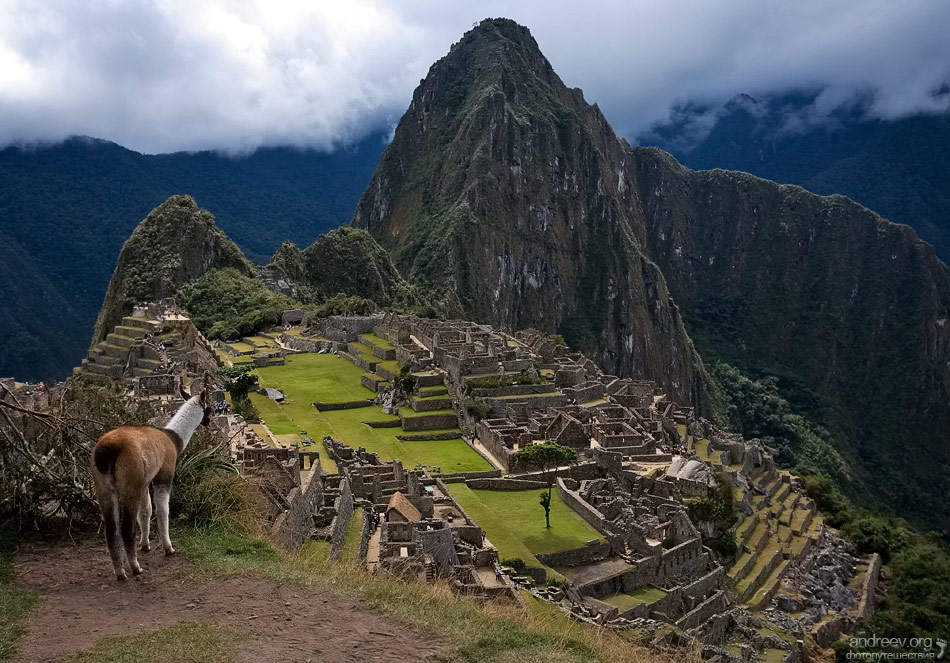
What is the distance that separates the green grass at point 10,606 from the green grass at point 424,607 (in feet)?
5.23

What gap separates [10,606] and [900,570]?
35430mm

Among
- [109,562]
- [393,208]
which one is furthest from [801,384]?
[109,562]

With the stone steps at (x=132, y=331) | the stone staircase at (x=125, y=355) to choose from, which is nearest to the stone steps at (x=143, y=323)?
the stone staircase at (x=125, y=355)

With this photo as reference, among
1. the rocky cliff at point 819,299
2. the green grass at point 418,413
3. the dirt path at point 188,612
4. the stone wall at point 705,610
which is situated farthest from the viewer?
the rocky cliff at point 819,299

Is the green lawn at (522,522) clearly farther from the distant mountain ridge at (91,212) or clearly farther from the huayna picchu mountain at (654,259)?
the huayna picchu mountain at (654,259)

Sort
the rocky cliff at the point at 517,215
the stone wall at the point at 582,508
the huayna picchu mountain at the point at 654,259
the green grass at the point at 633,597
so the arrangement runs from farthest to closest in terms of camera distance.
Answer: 1. the huayna picchu mountain at the point at 654,259
2. the rocky cliff at the point at 517,215
3. the stone wall at the point at 582,508
4. the green grass at the point at 633,597

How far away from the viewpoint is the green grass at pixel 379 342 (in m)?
48.5

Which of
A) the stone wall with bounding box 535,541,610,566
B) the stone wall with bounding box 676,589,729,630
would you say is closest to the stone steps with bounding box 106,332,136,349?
Answer: the stone wall with bounding box 535,541,610,566

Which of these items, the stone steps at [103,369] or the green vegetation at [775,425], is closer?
the stone steps at [103,369]

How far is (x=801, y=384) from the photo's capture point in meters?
144

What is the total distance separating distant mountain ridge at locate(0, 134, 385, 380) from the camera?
56188mm

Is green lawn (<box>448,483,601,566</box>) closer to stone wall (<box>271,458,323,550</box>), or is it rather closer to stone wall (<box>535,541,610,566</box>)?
stone wall (<box>535,541,610,566</box>)

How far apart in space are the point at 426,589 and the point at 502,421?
80.4 ft

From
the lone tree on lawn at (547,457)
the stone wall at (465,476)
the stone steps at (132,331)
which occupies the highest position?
the stone steps at (132,331)
